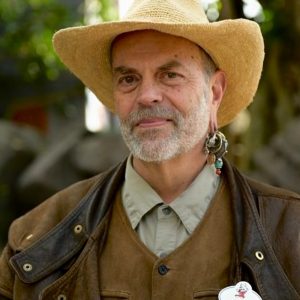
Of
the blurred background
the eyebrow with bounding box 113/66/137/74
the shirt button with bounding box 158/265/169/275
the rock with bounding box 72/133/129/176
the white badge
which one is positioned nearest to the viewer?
the white badge

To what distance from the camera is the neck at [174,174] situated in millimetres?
3139

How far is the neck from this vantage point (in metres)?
3.14

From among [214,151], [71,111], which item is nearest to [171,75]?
[214,151]

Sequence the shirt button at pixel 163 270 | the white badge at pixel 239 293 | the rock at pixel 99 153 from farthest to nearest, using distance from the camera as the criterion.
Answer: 1. the rock at pixel 99 153
2. the shirt button at pixel 163 270
3. the white badge at pixel 239 293

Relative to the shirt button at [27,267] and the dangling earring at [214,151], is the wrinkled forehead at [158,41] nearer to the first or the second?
the dangling earring at [214,151]

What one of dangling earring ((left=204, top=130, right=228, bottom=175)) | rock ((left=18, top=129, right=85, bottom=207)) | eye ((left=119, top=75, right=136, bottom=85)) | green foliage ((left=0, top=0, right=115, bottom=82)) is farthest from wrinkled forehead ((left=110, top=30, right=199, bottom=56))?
rock ((left=18, top=129, right=85, bottom=207))

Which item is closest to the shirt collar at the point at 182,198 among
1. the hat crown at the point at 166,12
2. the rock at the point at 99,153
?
the hat crown at the point at 166,12

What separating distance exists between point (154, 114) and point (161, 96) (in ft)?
0.23

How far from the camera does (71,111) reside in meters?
9.97

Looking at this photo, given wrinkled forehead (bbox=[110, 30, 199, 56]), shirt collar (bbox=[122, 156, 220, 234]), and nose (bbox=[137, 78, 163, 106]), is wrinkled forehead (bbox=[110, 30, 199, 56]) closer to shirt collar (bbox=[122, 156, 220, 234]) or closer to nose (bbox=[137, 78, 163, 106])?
nose (bbox=[137, 78, 163, 106])

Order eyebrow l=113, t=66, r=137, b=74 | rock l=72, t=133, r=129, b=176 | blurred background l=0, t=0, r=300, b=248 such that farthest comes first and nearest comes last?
rock l=72, t=133, r=129, b=176, blurred background l=0, t=0, r=300, b=248, eyebrow l=113, t=66, r=137, b=74

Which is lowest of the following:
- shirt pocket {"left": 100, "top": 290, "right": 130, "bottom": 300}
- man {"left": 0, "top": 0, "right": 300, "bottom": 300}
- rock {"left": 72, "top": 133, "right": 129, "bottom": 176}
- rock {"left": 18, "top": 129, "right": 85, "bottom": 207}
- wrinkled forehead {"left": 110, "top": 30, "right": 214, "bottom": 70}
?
rock {"left": 18, "top": 129, "right": 85, "bottom": 207}

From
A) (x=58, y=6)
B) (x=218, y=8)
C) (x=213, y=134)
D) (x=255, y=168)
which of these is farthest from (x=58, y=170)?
(x=213, y=134)

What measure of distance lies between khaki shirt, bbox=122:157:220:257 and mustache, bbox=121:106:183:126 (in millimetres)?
264
